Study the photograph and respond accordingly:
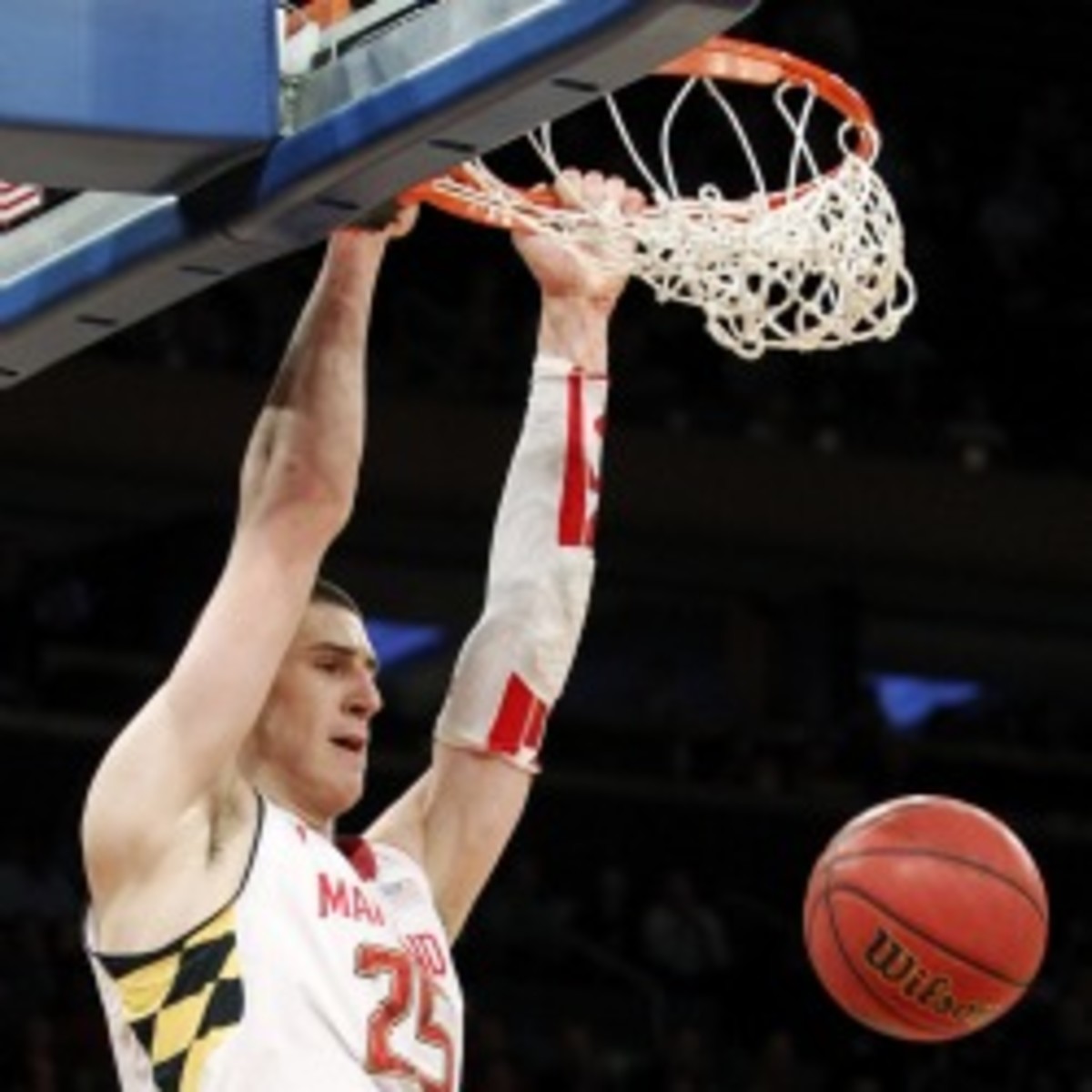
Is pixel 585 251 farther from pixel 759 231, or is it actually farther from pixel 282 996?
pixel 282 996

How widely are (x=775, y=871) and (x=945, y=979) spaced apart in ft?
27.0

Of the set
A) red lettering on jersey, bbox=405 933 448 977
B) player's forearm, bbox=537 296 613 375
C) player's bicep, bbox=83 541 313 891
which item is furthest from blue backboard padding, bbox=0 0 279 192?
player's forearm, bbox=537 296 613 375

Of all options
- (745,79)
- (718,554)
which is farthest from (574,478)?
(718,554)

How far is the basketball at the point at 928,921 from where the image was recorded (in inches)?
187

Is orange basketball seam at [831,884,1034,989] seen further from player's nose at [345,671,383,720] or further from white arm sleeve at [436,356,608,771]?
player's nose at [345,671,383,720]

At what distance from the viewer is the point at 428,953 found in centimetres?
418

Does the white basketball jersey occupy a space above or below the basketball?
above

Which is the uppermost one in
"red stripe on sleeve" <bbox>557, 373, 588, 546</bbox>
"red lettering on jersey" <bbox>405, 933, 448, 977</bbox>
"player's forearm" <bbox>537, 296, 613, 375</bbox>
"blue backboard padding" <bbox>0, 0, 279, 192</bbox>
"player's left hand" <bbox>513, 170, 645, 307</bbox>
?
"blue backboard padding" <bbox>0, 0, 279, 192</bbox>

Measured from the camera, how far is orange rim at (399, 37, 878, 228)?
13.7 ft

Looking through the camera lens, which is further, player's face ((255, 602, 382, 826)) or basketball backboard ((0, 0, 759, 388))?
player's face ((255, 602, 382, 826))

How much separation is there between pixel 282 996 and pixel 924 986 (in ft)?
3.94

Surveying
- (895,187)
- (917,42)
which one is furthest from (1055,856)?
(917,42)

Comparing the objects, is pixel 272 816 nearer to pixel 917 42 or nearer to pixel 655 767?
pixel 655 767

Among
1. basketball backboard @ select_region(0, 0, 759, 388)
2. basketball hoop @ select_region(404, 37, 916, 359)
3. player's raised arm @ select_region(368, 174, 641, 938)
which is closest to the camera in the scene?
basketball backboard @ select_region(0, 0, 759, 388)
